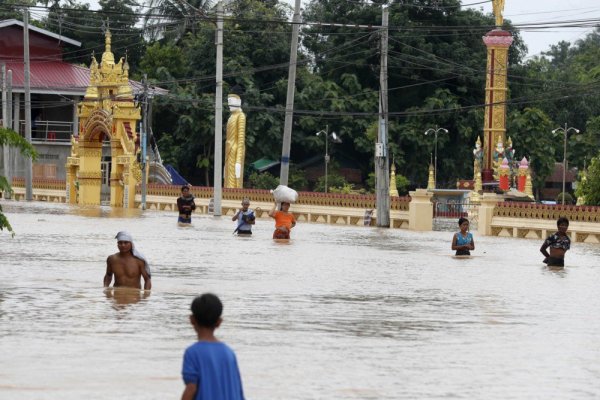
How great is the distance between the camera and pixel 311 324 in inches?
647

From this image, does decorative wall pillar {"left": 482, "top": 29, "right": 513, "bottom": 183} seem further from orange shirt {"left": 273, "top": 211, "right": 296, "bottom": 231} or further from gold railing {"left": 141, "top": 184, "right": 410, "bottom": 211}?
orange shirt {"left": 273, "top": 211, "right": 296, "bottom": 231}

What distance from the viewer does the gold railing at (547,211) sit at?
4559 cm

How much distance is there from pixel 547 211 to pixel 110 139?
26.4 m

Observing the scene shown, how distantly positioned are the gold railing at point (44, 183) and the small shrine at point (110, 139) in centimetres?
268

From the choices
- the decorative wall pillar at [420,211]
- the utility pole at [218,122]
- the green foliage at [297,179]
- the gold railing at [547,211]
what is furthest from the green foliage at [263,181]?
the gold railing at [547,211]

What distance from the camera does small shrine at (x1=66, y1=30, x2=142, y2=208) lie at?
217 feet

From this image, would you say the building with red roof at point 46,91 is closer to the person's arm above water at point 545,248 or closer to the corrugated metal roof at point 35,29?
the corrugated metal roof at point 35,29

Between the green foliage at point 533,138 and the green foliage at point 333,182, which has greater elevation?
the green foliage at point 533,138

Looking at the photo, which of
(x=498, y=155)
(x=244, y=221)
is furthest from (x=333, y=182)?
(x=244, y=221)

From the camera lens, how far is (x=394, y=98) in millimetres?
88125

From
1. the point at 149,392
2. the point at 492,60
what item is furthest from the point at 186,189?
the point at 492,60

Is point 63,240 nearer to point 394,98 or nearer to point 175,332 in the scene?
point 175,332

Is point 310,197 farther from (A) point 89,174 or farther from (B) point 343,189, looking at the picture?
(B) point 343,189

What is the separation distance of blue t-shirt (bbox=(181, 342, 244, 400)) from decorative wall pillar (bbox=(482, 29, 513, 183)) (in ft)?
212
